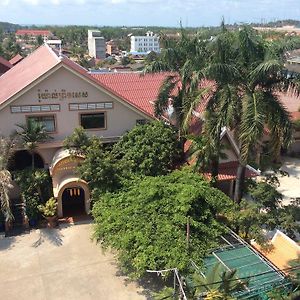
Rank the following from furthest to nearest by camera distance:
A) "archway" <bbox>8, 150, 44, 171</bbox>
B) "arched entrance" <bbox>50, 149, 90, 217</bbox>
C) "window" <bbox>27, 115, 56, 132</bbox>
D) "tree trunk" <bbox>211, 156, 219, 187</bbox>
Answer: "archway" <bbox>8, 150, 44, 171</bbox> → "window" <bbox>27, 115, 56, 132</bbox> → "arched entrance" <bbox>50, 149, 90, 217</bbox> → "tree trunk" <bbox>211, 156, 219, 187</bbox>

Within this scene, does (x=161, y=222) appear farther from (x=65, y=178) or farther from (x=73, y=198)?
(x=73, y=198)

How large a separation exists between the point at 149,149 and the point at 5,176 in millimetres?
8039

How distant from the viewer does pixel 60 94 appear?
74.0 feet

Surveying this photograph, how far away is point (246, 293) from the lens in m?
14.5

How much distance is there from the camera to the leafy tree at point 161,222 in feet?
51.5

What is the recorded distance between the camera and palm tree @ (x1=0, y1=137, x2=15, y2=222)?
19844 millimetres

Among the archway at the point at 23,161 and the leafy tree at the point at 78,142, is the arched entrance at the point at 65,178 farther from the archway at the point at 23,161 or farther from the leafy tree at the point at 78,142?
the archway at the point at 23,161

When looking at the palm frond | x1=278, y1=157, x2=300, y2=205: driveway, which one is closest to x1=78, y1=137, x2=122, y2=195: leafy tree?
the palm frond

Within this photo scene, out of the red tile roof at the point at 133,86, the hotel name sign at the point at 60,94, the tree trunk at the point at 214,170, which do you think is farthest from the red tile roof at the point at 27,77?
the tree trunk at the point at 214,170

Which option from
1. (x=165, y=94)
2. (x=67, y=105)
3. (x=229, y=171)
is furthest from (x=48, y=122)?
(x=229, y=171)

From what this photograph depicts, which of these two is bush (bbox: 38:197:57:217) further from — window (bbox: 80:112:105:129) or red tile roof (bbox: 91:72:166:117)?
red tile roof (bbox: 91:72:166:117)

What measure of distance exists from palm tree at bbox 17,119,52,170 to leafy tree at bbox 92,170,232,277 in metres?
5.50

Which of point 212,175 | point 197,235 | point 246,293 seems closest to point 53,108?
point 212,175

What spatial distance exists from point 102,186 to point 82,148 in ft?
8.73
